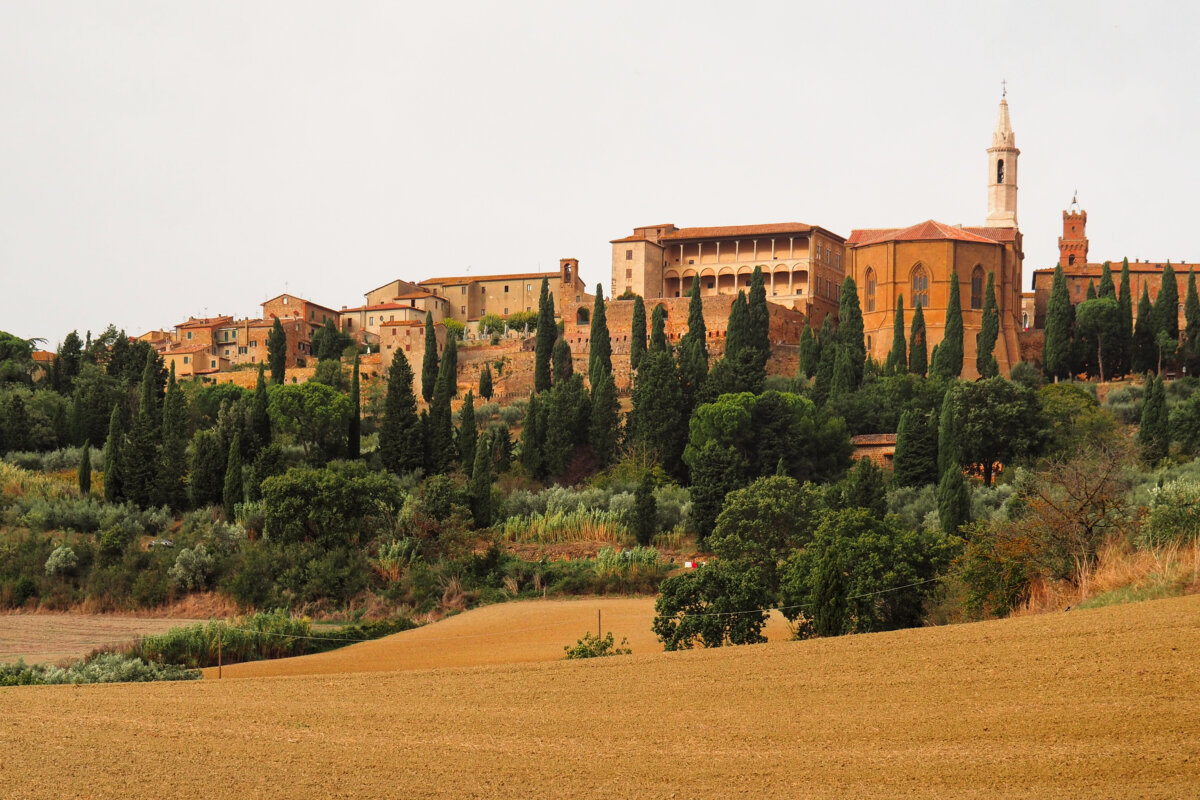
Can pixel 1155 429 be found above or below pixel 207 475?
above

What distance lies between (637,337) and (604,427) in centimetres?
1283

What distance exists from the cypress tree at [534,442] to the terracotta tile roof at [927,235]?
26.9 meters

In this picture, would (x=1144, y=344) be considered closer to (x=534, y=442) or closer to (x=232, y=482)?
(x=534, y=442)

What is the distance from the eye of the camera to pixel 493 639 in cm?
2664

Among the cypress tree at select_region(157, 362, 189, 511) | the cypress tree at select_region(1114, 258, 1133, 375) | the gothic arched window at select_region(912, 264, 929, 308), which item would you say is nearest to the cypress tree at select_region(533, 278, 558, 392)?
the gothic arched window at select_region(912, 264, 929, 308)

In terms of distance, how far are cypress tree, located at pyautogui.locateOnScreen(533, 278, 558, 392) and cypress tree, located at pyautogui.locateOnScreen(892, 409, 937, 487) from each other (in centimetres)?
1865

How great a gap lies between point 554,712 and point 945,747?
4.46m

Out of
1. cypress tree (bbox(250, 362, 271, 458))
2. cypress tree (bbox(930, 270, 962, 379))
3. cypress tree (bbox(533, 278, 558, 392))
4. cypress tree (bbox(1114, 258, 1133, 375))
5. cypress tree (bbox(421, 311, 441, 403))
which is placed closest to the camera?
cypress tree (bbox(250, 362, 271, 458))

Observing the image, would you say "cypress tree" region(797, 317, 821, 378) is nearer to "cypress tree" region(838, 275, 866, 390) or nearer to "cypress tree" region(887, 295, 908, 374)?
"cypress tree" region(838, 275, 866, 390)

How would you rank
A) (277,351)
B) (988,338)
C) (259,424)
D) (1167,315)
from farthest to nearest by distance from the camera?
(277,351), (988,338), (1167,315), (259,424)

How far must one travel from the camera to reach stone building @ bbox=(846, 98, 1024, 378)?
63844mm

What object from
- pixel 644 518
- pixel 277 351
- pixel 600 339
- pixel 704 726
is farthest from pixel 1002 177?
pixel 704 726

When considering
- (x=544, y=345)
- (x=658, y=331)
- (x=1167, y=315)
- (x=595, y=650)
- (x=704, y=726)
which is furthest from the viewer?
(x=544, y=345)

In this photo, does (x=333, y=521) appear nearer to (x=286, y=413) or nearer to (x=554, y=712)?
(x=286, y=413)
